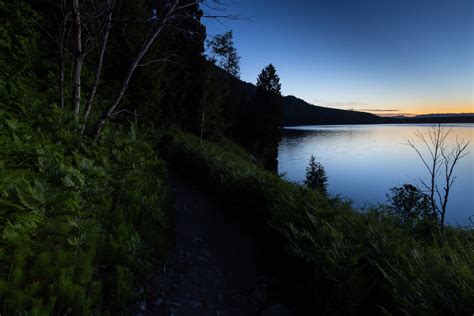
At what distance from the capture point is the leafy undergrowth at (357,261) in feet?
7.32

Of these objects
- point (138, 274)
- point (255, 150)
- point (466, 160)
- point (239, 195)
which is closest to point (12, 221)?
point (138, 274)

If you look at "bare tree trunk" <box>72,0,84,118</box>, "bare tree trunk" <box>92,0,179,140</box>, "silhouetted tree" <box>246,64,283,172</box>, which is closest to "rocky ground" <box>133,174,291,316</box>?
"bare tree trunk" <box>92,0,179,140</box>

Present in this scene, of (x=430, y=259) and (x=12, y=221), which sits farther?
Result: (x=430, y=259)

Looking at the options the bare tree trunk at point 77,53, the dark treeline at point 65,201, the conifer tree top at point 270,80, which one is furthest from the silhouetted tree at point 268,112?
the bare tree trunk at point 77,53

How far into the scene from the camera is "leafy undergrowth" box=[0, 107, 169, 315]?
7.69ft

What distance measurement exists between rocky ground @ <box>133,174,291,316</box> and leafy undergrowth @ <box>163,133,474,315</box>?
45 cm

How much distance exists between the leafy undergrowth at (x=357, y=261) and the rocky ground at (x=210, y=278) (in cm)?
45

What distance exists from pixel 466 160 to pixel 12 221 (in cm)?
6796

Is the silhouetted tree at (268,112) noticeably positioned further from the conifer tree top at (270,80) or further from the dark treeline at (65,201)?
the dark treeline at (65,201)

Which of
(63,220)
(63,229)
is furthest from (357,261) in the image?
(63,220)

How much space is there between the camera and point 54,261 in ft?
8.70

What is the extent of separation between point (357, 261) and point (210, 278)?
8.44 ft

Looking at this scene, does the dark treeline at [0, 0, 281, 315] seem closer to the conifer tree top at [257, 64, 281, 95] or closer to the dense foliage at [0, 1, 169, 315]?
the dense foliage at [0, 1, 169, 315]

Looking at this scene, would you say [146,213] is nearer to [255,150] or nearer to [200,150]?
[200,150]
